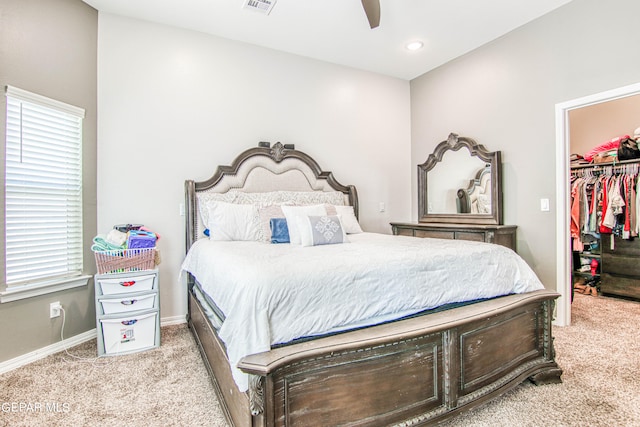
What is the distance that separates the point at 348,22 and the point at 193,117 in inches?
70.6

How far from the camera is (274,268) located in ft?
4.83

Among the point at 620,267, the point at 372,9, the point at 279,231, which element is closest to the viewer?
the point at 372,9

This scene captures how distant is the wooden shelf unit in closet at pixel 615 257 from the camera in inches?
152

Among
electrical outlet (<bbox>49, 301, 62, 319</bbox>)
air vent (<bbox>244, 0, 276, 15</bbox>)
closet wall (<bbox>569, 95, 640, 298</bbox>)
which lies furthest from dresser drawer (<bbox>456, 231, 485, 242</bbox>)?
electrical outlet (<bbox>49, 301, 62, 319</bbox>)

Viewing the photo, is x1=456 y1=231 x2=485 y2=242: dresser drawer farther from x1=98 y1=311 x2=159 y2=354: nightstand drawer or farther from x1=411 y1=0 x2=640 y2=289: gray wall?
x1=98 y1=311 x2=159 y2=354: nightstand drawer

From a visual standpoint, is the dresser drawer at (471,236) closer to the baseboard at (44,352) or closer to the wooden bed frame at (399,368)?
the wooden bed frame at (399,368)

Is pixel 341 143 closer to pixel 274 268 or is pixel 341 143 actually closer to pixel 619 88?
pixel 619 88

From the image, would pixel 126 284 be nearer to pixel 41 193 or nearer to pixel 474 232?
pixel 41 193

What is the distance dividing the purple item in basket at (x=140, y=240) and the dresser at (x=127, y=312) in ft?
0.67

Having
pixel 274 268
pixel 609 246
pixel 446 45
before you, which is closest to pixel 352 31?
pixel 446 45

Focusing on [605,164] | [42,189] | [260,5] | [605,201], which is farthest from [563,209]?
[42,189]

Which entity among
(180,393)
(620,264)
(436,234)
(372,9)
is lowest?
(180,393)

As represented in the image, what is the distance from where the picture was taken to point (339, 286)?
1496 millimetres

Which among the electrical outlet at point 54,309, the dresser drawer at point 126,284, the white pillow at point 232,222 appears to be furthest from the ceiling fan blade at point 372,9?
the electrical outlet at point 54,309
